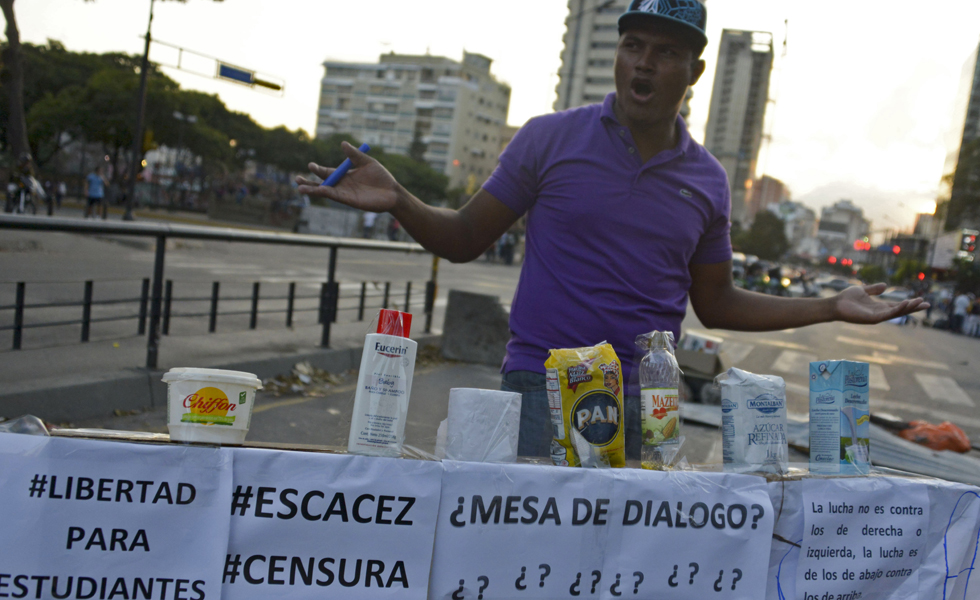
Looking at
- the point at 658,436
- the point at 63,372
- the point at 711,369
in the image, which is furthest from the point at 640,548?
the point at 711,369

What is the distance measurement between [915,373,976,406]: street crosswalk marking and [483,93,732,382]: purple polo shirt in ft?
37.2

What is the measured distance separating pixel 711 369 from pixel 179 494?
7397 mm

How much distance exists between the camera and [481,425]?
1.75m

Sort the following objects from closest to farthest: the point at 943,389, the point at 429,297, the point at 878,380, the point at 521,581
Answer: the point at 521,581
the point at 429,297
the point at 943,389
the point at 878,380

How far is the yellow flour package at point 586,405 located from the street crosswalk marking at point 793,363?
11373 mm

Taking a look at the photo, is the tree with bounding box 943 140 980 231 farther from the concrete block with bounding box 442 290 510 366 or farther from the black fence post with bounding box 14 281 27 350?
the black fence post with bounding box 14 281 27 350

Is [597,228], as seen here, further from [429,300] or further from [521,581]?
[429,300]

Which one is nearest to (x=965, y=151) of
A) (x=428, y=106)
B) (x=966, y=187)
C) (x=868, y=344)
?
(x=966, y=187)

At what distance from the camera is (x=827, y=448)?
6.75 feet

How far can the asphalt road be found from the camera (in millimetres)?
5988

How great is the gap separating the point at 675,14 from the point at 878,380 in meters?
12.9

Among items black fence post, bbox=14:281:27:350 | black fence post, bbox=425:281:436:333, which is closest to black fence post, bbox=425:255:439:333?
black fence post, bbox=425:281:436:333

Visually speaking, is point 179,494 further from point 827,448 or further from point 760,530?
point 827,448

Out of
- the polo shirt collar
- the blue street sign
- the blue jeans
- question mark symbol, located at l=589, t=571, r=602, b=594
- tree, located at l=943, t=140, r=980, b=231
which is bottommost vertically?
question mark symbol, located at l=589, t=571, r=602, b=594
